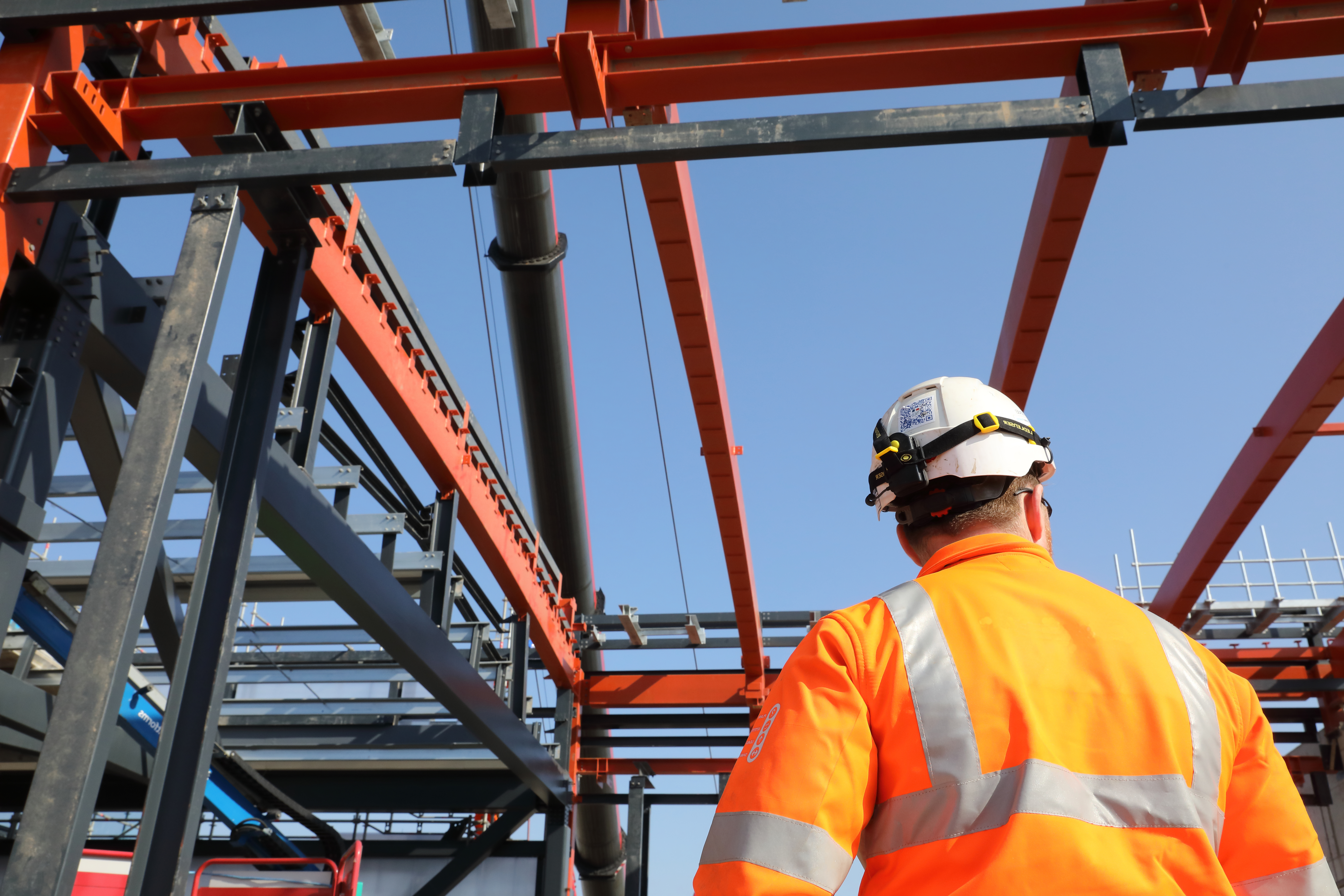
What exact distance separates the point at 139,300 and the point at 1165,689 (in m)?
5.12

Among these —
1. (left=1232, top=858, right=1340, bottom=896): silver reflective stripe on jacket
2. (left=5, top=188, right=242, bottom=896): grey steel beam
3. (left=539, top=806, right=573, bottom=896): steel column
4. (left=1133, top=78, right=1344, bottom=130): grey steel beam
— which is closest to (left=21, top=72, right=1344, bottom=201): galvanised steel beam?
(left=1133, top=78, right=1344, bottom=130): grey steel beam

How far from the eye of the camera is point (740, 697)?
1392 centimetres

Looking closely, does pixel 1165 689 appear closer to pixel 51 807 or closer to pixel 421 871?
pixel 51 807

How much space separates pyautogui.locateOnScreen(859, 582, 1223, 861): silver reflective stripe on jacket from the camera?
169cm

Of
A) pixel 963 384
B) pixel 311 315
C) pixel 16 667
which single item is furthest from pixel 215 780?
pixel 963 384

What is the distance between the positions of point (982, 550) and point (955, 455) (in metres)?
0.28

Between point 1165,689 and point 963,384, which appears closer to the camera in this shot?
point 1165,689

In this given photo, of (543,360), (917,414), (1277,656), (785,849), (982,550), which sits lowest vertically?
(785,849)

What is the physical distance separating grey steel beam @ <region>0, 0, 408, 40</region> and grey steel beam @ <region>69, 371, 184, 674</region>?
1660 mm

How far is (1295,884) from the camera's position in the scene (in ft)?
6.21

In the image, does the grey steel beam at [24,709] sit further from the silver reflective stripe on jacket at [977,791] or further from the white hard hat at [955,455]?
the silver reflective stripe on jacket at [977,791]

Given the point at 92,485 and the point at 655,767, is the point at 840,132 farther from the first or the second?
the point at 655,767

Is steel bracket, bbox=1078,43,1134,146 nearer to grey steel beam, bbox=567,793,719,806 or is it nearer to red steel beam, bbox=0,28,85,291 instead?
red steel beam, bbox=0,28,85,291

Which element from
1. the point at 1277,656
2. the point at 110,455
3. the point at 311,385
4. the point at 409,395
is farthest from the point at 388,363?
the point at 1277,656
